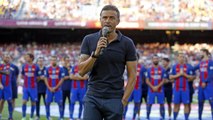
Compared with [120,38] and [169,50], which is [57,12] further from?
[120,38]

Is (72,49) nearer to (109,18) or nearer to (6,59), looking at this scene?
(6,59)

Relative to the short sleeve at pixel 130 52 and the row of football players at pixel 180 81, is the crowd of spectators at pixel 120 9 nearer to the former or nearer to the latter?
the row of football players at pixel 180 81

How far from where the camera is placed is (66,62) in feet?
46.9

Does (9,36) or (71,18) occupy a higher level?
(71,18)

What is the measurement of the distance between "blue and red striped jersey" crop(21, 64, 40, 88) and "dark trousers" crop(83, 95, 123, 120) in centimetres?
888

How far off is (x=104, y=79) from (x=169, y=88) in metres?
10.0

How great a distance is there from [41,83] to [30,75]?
2.49 ft

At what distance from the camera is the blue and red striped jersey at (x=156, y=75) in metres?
14.0

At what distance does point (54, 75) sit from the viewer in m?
14.1

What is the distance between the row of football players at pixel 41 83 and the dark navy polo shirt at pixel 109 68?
835 cm

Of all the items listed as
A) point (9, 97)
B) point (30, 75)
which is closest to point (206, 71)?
point (30, 75)

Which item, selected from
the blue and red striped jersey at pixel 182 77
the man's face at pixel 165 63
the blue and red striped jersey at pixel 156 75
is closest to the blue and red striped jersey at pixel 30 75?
the blue and red striped jersey at pixel 156 75

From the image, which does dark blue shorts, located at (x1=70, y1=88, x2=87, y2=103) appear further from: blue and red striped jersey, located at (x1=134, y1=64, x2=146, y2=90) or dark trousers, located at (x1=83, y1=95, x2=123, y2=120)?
dark trousers, located at (x1=83, y1=95, x2=123, y2=120)

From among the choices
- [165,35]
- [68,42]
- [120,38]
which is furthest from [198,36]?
[120,38]
